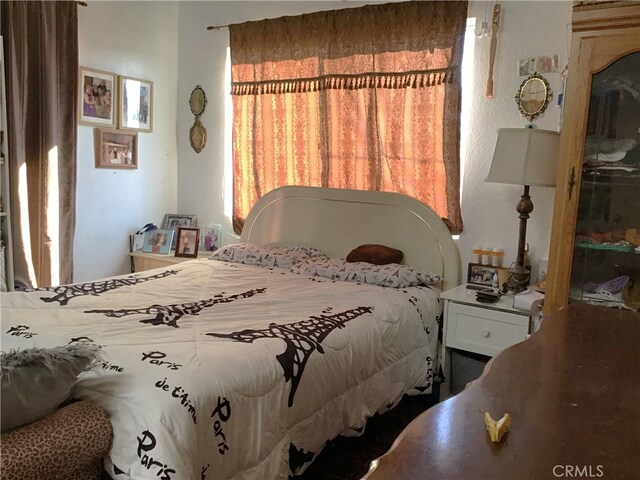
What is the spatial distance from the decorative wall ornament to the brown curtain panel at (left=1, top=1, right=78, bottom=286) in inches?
36.8

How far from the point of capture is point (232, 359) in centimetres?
177

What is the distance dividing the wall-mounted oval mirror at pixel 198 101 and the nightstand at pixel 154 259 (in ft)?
3.68

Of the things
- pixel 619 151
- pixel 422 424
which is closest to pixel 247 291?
pixel 619 151

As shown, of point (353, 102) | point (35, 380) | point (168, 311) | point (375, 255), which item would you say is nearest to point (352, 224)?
point (375, 255)

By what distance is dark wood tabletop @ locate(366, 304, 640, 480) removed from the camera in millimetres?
747

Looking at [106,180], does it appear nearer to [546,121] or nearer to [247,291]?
[247,291]

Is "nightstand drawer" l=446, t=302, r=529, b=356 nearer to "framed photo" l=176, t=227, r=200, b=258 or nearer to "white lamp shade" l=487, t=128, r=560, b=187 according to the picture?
"white lamp shade" l=487, t=128, r=560, b=187

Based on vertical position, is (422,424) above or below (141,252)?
above

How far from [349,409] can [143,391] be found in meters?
0.92

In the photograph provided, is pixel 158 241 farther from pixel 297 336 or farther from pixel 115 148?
pixel 297 336

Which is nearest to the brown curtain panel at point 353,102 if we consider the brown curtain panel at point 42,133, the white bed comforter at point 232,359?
the white bed comforter at point 232,359

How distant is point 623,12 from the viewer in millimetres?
2029

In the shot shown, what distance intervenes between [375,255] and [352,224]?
352 millimetres

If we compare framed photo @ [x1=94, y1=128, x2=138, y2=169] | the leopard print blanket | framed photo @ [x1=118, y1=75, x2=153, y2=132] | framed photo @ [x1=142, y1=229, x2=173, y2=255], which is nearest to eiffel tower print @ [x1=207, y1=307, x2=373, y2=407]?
the leopard print blanket
